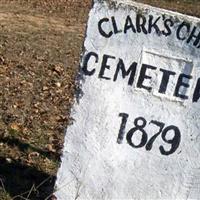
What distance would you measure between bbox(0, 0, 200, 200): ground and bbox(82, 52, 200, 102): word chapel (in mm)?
360

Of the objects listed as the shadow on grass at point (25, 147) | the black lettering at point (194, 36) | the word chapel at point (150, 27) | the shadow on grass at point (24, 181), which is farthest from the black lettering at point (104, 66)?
the shadow on grass at point (25, 147)

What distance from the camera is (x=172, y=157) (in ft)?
14.7

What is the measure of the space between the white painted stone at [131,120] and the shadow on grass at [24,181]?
0.44 m

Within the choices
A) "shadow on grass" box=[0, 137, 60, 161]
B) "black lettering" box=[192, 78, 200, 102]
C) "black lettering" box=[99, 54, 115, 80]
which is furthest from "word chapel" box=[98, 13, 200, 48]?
"shadow on grass" box=[0, 137, 60, 161]

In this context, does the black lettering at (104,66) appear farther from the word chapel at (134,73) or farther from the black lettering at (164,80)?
Result: the black lettering at (164,80)

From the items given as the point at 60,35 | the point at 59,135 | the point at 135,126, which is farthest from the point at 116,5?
the point at 60,35

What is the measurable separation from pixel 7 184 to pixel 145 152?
1.12 m

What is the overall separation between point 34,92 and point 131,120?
326 centimetres

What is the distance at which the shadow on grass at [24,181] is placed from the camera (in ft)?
16.5

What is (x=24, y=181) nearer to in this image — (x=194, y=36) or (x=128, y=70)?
(x=128, y=70)

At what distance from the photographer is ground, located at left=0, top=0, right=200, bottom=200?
17.7ft

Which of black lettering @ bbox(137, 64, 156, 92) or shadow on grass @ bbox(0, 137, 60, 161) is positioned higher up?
black lettering @ bbox(137, 64, 156, 92)

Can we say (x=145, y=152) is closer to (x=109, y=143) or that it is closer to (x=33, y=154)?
(x=109, y=143)

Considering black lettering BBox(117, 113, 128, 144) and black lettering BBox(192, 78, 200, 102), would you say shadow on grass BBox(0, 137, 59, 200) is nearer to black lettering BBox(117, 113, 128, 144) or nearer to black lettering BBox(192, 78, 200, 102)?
black lettering BBox(117, 113, 128, 144)
